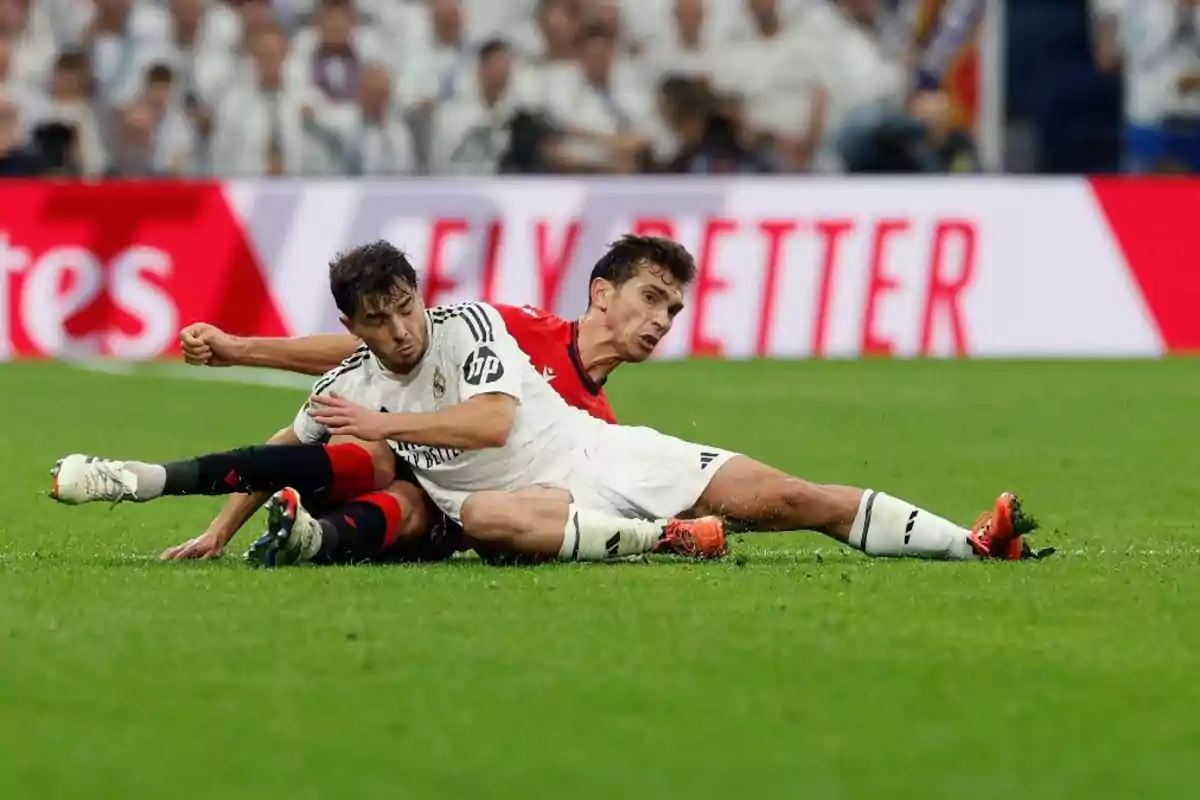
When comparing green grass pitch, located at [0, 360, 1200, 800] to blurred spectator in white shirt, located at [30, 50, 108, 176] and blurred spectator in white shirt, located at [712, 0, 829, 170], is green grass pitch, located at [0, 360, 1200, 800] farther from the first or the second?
blurred spectator in white shirt, located at [712, 0, 829, 170]

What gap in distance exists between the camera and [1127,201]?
1889 cm

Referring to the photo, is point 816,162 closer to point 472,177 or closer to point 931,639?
point 472,177

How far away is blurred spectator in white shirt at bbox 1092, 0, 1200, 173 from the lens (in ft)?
69.3

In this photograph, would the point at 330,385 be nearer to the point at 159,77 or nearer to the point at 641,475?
the point at 641,475

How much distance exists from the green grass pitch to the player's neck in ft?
2.50

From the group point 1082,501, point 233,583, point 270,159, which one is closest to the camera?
point 233,583

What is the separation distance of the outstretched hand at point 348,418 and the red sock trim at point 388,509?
17.4 inches

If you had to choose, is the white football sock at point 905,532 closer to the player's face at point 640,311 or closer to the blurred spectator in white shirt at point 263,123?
the player's face at point 640,311

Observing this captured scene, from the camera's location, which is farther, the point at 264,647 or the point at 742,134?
the point at 742,134

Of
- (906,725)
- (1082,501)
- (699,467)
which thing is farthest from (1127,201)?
(906,725)

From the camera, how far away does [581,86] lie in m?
21.0

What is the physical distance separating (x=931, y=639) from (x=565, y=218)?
1287 cm

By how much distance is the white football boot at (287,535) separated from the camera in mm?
7316

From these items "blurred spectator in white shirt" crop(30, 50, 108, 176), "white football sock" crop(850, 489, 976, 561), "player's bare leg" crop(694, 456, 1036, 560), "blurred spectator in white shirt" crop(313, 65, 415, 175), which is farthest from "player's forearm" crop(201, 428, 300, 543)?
"blurred spectator in white shirt" crop(30, 50, 108, 176)
